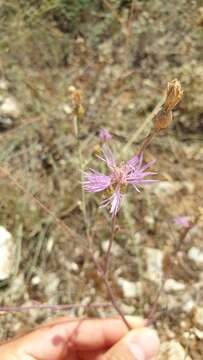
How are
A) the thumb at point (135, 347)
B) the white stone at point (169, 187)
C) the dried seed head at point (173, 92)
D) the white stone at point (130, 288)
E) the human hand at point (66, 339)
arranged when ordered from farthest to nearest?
the white stone at point (169, 187), the white stone at point (130, 288), the human hand at point (66, 339), the thumb at point (135, 347), the dried seed head at point (173, 92)

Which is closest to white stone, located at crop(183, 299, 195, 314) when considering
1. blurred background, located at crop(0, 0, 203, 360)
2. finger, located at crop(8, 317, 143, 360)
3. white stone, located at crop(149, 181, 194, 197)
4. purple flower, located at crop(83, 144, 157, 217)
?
blurred background, located at crop(0, 0, 203, 360)

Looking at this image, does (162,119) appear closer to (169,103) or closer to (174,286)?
(169,103)

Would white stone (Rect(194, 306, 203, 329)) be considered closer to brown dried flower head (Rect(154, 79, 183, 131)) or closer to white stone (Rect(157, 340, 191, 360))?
white stone (Rect(157, 340, 191, 360))

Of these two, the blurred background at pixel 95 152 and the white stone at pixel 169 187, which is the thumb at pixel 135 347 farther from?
the white stone at pixel 169 187

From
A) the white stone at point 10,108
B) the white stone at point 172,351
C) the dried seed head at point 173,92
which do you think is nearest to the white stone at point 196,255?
the white stone at point 172,351

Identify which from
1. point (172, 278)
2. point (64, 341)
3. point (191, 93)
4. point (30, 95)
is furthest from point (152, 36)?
point (64, 341)

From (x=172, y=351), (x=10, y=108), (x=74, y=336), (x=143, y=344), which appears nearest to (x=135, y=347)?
(x=143, y=344)
